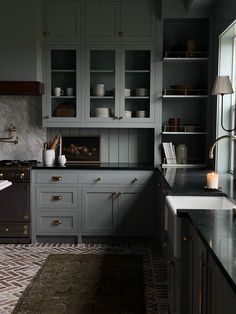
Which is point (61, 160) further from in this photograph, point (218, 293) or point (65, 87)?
point (218, 293)

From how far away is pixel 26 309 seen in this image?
3.17 m

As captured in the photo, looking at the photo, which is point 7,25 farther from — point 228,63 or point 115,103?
point 228,63

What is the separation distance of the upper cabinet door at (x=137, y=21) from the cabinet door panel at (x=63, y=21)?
1.62ft

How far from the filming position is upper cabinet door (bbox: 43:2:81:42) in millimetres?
4988

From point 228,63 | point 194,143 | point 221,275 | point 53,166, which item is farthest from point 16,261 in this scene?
point 221,275

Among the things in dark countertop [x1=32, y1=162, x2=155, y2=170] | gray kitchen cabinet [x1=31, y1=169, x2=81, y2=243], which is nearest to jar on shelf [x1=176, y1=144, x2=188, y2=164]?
dark countertop [x1=32, y1=162, x2=155, y2=170]

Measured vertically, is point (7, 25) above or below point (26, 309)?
above

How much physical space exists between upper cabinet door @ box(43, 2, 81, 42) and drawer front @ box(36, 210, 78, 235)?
1.92 meters

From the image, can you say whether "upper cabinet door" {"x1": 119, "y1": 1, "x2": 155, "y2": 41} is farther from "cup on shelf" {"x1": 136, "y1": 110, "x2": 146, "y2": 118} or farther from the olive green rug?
the olive green rug

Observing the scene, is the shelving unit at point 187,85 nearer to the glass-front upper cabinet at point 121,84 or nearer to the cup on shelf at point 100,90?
the glass-front upper cabinet at point 121,84

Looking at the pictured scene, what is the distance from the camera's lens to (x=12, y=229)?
4.85 metres

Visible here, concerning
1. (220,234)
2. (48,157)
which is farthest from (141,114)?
(220,234)

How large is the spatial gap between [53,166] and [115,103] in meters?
0.97

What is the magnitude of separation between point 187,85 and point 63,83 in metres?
1.38
